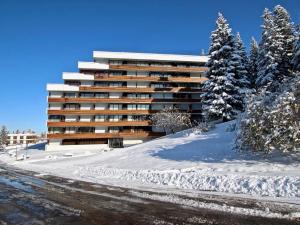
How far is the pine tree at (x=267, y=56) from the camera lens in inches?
1680

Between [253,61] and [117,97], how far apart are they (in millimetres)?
28692

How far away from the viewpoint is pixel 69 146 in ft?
218

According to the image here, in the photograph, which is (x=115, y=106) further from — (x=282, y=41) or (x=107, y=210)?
(x=107, y=210)

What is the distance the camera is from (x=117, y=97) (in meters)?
71.9

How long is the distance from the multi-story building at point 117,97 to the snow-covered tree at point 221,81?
965 inches

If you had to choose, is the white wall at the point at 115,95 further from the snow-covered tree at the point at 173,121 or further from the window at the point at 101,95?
the snow-covered tree at the point at 173,121

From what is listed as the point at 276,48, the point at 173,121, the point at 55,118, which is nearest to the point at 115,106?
the point at 55,118

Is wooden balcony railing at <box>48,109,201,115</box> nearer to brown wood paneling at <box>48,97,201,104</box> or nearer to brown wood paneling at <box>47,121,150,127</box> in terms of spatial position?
brown wood paneling at <box>48,97,201,104</box>

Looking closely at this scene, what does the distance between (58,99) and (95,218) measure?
2386 inches

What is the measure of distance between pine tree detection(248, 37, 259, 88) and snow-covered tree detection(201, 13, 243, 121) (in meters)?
8.11

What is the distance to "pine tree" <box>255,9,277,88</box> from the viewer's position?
140 ft

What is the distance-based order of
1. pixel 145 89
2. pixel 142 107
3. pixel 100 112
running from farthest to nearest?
1. pixel 145 89
2. pixel 142 107
3. pixel 100 112

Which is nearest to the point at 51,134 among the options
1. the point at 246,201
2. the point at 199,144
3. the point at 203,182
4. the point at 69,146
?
the point at 69,146

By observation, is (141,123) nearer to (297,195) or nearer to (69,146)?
(69,146)
